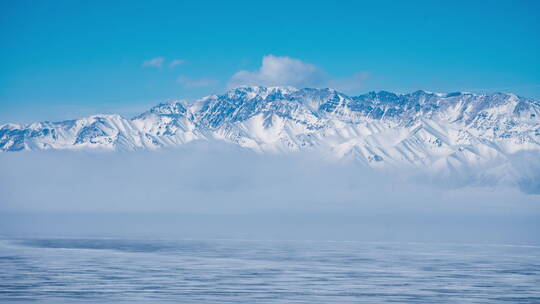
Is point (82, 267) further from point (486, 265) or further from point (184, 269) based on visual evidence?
point (486, 265)

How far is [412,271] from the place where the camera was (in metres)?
94.6

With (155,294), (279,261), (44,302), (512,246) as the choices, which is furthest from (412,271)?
(512,246)

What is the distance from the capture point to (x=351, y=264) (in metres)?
104

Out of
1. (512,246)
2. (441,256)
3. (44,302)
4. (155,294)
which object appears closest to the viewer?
(44,302)

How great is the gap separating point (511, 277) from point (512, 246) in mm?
64482

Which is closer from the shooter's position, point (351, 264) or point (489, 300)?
point (489, 300)

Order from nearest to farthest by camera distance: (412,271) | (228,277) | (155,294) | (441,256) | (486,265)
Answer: (155,294), (228,277), (412,271), (486,265), (441,256)

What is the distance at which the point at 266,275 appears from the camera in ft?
290

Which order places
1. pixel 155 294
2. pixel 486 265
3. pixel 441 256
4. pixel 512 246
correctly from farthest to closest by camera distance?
pixel 512 246
pixel 441 256
pixel 486 265
pixel 155 294

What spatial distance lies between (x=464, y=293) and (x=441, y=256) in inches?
1863

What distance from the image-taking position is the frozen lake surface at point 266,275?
70562 millimetres

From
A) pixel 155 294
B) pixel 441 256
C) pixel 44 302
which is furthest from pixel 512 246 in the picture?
pixel 44 302

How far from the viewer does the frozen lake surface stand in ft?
232

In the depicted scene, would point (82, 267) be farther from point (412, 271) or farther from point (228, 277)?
point (412, 271)
